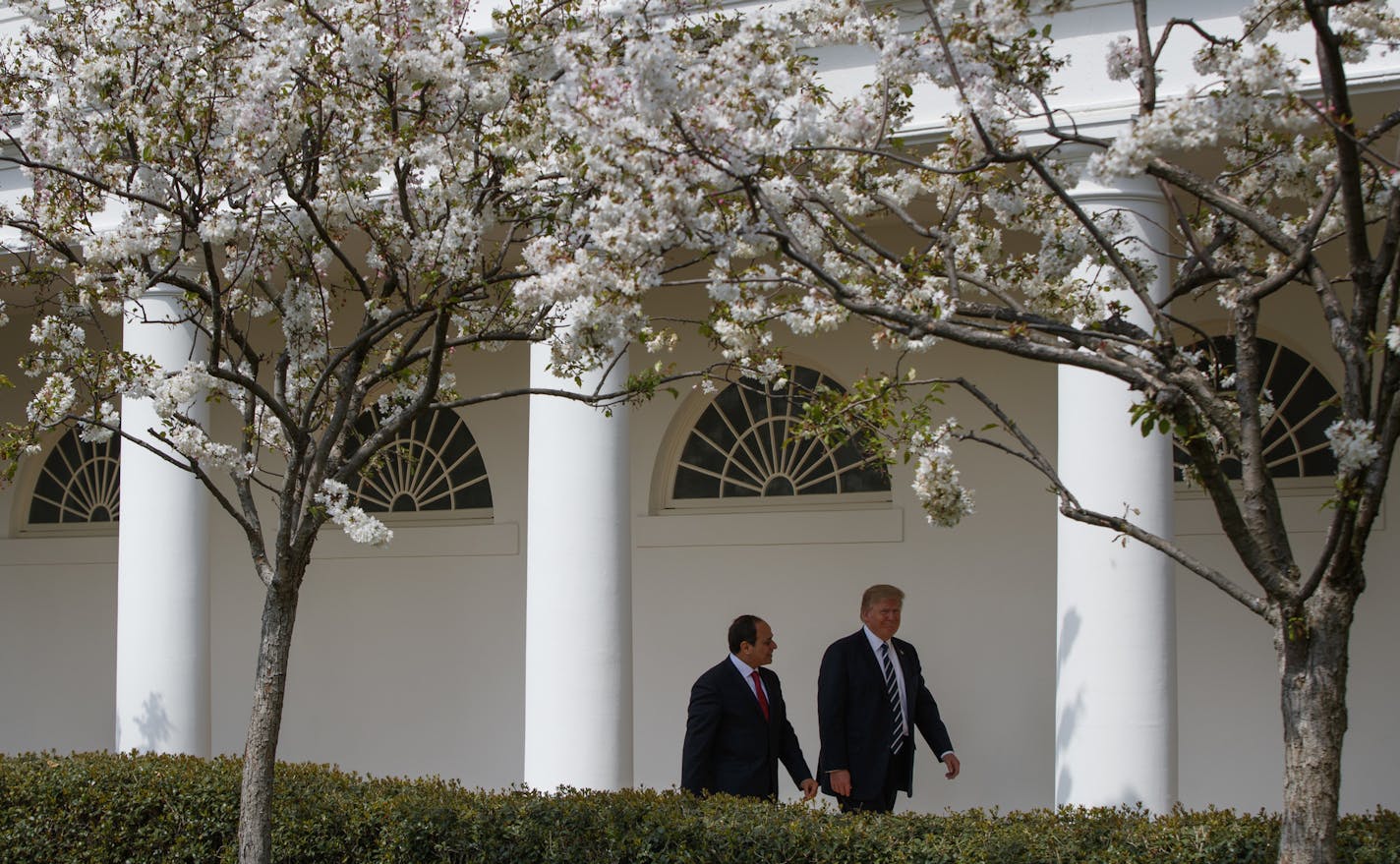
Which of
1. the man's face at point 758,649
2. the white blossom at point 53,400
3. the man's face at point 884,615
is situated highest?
the white blossom at point 53,400

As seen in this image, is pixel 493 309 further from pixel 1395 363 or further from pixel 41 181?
pixel 1395 363

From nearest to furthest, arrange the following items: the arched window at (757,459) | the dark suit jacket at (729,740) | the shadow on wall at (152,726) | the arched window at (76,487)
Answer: the dark suit jacket at (729,740), the shadow on wall at (152,726), the arched window at (757,459), the arched window at (76,487)

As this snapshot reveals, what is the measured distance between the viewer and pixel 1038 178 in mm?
4996

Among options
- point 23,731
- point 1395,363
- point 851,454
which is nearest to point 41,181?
point 1395,363

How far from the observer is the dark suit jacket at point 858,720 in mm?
7531

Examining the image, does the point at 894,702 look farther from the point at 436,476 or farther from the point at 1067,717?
the point at 436,476

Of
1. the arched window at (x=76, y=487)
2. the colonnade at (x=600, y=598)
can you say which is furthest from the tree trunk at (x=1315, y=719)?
the arched window at (x=76, y=487)

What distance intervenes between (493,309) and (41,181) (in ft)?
6.26

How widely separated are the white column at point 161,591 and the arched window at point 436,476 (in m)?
2.82

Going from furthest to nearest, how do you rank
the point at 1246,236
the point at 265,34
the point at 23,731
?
the point at 23,731
the point at 265,34
the point at 1246,236

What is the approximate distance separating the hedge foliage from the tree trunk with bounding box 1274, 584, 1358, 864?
1.75m

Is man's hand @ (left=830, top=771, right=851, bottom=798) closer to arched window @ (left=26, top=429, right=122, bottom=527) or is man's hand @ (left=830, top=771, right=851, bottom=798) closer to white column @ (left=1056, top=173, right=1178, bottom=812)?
white column @ (left=1056, top=173, right=1178, bottom=812)

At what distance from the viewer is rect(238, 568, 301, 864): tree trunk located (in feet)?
18.4

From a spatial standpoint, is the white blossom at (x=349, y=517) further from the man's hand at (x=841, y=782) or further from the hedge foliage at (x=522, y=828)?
the man's hand at (x=841, y=782)
